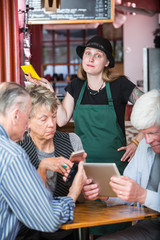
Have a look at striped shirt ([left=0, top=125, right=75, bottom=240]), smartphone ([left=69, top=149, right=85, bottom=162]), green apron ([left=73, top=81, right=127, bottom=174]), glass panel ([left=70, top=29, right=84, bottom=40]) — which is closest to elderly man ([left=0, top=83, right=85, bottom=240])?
striped shirt ([left=0, top=125, right=75, bottom=240])

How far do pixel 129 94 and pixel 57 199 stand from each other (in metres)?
1.27

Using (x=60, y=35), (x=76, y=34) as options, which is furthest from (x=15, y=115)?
(x=60, y=35)

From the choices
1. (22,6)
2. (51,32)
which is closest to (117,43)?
(51,32)

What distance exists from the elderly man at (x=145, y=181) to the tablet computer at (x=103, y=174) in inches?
1.4

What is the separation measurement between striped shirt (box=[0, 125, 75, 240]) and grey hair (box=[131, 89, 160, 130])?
0.71 m

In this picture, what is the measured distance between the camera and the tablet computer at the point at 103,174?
197 cm

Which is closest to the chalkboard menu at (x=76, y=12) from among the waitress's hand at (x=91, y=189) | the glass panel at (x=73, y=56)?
the waitress's hand at (x=91, y=189)

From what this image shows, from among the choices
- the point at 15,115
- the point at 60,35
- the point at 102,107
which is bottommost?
the point at 102,107

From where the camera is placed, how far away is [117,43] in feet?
33.8

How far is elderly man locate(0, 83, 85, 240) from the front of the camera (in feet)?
5.16

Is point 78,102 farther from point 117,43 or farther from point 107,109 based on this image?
point 117,43

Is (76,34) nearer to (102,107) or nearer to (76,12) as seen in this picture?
(76,12)

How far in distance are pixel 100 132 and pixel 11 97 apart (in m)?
1.34

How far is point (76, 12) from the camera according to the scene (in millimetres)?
4332
